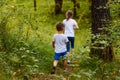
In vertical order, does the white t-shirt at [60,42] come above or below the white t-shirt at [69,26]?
below

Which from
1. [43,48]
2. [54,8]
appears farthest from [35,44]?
[54,8]

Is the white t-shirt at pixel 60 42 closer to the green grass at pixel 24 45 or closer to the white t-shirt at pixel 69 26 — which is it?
the green grass at pixel 24 45

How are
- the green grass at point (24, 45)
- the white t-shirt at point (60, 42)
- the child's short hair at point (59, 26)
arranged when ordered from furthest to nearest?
1. the white t-shirt at point (60, 42)
2. the child's short hair at point (59, 26)
3. the green grass at point (24, 45)

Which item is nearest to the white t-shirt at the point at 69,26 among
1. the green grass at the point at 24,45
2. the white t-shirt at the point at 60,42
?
the green grass at the point at 24,45

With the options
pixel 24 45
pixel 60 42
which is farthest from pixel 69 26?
pixel 24 45

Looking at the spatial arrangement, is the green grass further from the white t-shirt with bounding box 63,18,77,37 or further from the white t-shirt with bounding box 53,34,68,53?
the white t-shirt with bounding box 63,18,77,37

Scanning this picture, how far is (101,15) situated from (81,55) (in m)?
4.97

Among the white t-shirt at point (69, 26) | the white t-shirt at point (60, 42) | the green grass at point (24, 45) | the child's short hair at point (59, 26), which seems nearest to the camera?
the green grass at point (24, 45)

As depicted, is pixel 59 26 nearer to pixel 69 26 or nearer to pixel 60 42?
pixel 60 42

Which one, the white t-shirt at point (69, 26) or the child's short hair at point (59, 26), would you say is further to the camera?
the white t-shirt at point (69, 26)

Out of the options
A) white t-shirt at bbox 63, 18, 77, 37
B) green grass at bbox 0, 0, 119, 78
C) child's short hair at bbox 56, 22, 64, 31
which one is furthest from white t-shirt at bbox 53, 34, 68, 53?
white t-shirt at bbox 63, 18, 77, 37

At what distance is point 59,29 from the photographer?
958 cm

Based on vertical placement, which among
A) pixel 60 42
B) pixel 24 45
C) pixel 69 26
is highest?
pixel 69 26

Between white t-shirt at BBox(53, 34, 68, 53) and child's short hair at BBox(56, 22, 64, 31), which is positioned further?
white t-shirt at BBox(53, 34, 68, 53)
